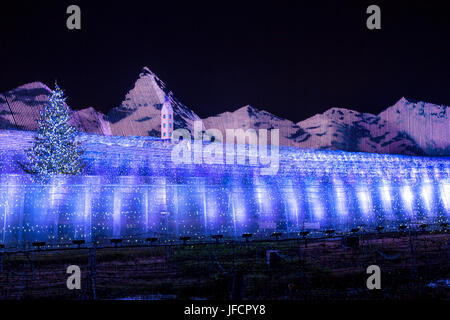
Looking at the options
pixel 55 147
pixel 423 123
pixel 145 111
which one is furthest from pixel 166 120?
pixel 423 123

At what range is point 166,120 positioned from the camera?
2895 cm

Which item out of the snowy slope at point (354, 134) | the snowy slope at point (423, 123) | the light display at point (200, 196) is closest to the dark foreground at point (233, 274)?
the light display at point (200, 196)

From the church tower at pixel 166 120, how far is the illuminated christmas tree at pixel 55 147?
792 centimetres

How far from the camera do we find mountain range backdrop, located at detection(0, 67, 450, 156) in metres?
24.5

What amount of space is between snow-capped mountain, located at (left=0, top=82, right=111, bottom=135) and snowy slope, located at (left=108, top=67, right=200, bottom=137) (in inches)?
53.7

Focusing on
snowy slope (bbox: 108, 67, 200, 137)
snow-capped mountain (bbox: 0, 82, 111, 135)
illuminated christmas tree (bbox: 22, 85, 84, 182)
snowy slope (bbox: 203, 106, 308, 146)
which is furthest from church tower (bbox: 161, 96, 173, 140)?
illuminated christmas tree (bbox: 22, 85, 84, 182)

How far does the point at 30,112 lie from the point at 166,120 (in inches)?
378

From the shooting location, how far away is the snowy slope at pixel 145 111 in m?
27.7

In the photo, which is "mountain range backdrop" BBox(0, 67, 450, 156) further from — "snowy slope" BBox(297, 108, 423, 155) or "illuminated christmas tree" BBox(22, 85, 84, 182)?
"illuminated christmas tree" BBox(22, 85, 84, 182)

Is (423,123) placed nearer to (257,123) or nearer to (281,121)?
(281,121)

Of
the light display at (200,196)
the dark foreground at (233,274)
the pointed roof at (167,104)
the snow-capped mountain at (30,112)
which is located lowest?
the dark foreground at (233,274)

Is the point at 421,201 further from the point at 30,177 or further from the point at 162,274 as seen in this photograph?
the point at 30,177

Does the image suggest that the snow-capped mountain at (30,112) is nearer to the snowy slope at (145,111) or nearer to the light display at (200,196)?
the snowy slope at (145,111)
